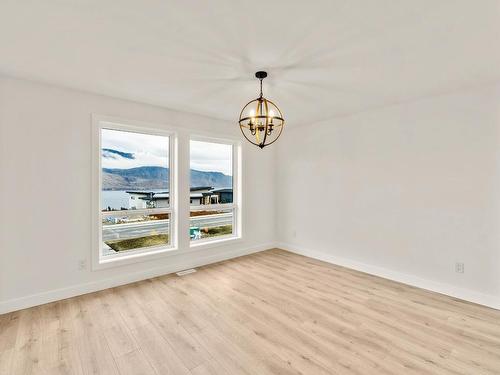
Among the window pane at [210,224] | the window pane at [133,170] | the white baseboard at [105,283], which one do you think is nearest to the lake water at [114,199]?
the window pane at [133,170]

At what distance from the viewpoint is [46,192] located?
118 inches

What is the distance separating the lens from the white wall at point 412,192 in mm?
3000

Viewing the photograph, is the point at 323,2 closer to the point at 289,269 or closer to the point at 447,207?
the point at 447,207

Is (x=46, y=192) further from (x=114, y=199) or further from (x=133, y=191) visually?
(x=133, y=191)

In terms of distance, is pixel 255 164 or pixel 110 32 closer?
pixel 110 32

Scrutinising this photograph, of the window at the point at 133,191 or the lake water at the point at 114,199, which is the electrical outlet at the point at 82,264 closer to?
the window at the point at 133,191

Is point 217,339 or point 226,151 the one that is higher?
point 226,151

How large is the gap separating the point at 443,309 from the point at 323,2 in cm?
333

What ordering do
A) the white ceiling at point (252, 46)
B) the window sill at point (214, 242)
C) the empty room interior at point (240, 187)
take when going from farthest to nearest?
the window sill at point (214, 242)
the empty room interior at point (240, 187)
the white ceiling at point (252, 46)

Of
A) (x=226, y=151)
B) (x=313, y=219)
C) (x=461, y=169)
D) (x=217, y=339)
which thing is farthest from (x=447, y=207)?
(x=226, y=151)

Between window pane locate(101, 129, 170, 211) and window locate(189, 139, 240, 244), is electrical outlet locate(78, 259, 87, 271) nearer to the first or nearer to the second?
window pane locate(101, 129, 170, 211)

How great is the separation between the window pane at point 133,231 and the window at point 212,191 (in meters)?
0.49

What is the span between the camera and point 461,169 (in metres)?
3.14

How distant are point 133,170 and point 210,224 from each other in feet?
5.37
